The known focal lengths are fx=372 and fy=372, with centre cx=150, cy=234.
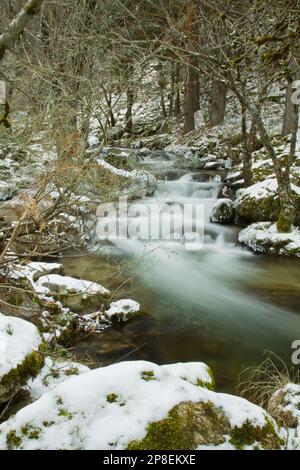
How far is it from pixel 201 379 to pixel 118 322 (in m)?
2.61

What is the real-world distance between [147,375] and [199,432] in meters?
0.44

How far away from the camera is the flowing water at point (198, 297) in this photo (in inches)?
203

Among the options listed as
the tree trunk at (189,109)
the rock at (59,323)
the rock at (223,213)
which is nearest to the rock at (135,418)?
the rock at (59,323)

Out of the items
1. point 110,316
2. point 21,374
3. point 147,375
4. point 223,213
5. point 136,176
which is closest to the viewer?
point 147,375

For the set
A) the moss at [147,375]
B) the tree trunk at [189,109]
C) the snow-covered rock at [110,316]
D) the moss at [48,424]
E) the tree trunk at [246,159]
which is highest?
the tree trunk at [189,109]

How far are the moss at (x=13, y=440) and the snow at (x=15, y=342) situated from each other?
105cm

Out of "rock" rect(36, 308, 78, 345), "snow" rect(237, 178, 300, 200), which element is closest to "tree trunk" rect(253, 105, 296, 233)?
"snow" rect(237, 178, 300, 200)

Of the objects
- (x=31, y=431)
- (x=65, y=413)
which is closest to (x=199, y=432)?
(x=65, y=413)

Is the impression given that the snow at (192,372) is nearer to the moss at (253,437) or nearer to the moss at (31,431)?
the moss at (253,437)

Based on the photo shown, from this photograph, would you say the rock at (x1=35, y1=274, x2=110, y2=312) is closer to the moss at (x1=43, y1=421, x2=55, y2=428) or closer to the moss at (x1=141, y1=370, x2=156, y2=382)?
the moss at (x1=141, y1=370, x2=156, y2=382)

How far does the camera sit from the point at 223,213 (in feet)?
33.6

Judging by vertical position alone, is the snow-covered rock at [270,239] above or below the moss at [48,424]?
above

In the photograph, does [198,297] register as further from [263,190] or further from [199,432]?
[199,432]

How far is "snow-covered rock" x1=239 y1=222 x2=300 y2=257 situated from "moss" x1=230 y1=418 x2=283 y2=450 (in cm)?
675
